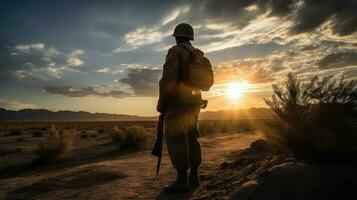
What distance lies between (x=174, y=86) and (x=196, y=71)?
47 centimetres

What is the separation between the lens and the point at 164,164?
29.6ft

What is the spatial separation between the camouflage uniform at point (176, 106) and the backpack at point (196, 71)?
64mm

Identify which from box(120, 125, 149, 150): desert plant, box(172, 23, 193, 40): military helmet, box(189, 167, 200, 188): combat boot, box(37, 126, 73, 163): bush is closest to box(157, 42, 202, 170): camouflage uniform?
box(172, 23, 193, 40): military helmet

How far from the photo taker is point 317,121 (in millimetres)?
5383

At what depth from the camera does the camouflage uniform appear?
5258mm

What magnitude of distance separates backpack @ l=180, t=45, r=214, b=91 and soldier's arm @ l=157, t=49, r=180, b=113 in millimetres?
184

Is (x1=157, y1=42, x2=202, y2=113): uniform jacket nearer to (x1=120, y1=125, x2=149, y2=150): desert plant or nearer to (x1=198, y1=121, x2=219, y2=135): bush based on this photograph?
(x1=120, y1=125, x2=149, y2=150): desert plant

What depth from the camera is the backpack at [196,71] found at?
540 cm

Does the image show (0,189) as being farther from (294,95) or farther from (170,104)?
(294,95)

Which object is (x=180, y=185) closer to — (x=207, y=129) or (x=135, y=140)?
(x=135, y=140)

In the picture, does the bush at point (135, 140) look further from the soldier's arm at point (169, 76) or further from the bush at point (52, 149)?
the soldier's arm at point (169, 76)

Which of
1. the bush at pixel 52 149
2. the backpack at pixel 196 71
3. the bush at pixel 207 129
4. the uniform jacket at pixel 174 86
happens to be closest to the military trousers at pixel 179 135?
the uniform jacket at pixel 174 86

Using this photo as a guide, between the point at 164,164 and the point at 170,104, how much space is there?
3.93 m

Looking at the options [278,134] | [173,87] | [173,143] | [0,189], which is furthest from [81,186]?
[278,134]
